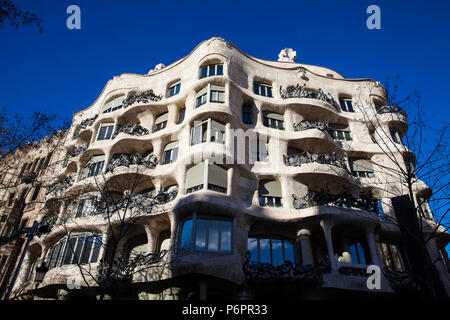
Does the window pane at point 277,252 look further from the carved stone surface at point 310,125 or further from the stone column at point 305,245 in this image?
the carved stone surface at point 310,125

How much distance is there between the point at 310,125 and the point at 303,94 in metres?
2.92

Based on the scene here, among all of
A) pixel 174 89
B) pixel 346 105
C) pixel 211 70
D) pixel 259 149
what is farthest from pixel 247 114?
pixel 346 105

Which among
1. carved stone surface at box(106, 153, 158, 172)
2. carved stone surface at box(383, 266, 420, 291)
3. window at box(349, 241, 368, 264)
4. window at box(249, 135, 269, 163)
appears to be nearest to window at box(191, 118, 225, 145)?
window at box(249, 135, 269, 163)

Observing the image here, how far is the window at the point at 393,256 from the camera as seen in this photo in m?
17.3

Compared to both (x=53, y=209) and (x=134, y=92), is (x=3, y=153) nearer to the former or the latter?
(x=53, y=209)

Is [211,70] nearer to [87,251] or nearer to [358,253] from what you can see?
[87,251]

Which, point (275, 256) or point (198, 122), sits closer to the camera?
point (275, 256)

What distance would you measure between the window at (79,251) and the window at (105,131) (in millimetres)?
7317

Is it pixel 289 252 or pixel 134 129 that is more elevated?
pixel 134 129

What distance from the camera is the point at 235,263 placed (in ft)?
45.9

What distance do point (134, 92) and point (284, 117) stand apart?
11409 mm

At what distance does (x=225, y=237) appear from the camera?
14.9m
